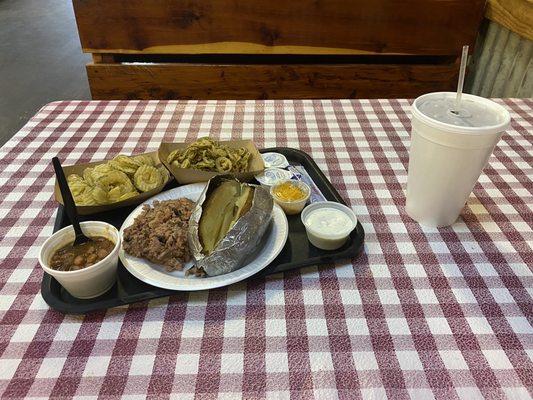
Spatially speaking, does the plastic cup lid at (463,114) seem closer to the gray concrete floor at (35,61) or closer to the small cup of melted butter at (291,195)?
the small cup of melted butter at (291,195)

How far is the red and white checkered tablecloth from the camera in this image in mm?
672

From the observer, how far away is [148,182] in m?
1.05

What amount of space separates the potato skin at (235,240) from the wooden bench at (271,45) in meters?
2.03

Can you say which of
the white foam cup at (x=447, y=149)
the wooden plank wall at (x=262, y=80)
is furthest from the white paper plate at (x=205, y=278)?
the wooden plank wall at (x=262, y=80)

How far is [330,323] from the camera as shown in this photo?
30.3 inches

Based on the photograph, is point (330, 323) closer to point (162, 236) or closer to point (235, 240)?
point (235, 240)

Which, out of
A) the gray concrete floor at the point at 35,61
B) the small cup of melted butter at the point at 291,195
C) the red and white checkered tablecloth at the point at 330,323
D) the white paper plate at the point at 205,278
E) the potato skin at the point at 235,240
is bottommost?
the gray concrete floor at the point at 35,61

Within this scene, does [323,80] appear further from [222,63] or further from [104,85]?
[104,85]

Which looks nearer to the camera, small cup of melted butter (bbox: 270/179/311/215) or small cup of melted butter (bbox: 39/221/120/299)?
small cup of melted butter (bbox: 39/221/120/299)

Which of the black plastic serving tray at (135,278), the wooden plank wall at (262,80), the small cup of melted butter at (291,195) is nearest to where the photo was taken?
the black plastic serving tray at (135,278)

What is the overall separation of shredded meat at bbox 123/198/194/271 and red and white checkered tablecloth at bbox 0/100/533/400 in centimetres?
9

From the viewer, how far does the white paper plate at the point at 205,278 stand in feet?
2.62

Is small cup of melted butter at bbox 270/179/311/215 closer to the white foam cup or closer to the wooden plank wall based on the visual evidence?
the white foam cup

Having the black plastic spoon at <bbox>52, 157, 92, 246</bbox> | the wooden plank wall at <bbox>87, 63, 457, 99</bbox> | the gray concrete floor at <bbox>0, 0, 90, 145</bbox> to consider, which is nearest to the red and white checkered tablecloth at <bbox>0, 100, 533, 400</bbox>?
the black plastic spoon at <bbox>52, 157, 92, 246</bbox>
